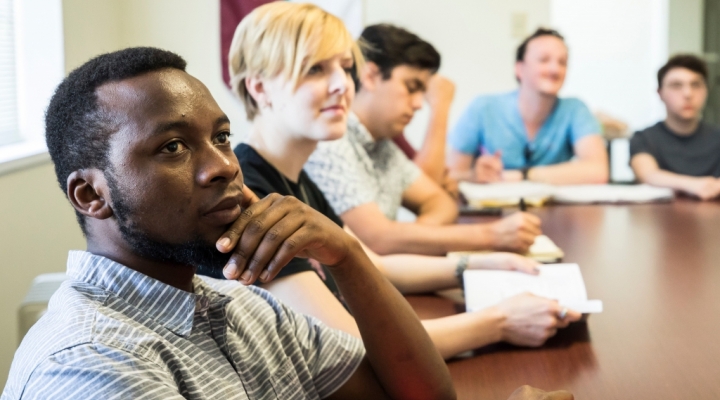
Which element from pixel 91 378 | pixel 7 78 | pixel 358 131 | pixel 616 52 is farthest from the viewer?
pixel 616 52

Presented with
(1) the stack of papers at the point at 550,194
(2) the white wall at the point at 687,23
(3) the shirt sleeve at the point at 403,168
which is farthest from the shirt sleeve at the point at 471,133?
(2) the white wall at the point at 687,23

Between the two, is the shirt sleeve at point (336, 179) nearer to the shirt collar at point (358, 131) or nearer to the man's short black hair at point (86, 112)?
the shirt collar at point (358, 131)

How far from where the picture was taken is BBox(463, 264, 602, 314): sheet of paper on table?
131cm

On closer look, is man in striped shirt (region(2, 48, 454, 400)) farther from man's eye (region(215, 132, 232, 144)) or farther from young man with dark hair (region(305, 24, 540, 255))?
young man with dark hair (region(305, 24, 540, 255))

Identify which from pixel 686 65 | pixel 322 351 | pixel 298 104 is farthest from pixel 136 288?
pixel 686 65

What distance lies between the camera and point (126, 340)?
71cm

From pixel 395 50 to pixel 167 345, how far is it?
4.71 feet

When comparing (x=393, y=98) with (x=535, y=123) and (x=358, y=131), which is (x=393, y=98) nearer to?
(x=358, y=131)

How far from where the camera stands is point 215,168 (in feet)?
2.61

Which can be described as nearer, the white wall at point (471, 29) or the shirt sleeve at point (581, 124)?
the shirt sleeve at point (581, 124)

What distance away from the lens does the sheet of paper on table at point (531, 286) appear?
4.31ft

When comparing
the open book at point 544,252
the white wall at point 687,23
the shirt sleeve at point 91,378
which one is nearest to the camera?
the shirt sleeve at point 91,378

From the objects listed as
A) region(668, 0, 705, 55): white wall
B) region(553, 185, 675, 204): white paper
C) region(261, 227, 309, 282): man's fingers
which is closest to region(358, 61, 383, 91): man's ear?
region(553, 185, 675, 204): white paper

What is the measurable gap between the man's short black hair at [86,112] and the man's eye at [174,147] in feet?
0.18
